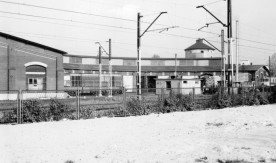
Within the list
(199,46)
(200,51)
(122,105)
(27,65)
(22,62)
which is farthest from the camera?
(199,46)

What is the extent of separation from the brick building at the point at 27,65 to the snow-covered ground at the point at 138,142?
21.0 m

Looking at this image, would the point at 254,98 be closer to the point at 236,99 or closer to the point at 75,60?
the point at 236,99

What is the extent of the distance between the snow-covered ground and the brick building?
2103 cm

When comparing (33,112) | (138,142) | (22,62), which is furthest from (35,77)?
(138,142)

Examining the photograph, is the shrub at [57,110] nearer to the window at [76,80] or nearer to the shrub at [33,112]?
the shrub at [33,112]

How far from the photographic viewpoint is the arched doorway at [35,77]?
33.4 metres

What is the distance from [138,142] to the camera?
8984mm

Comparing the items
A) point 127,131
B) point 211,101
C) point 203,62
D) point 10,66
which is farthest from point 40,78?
point 203,62

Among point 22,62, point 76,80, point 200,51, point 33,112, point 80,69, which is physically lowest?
point 33,112

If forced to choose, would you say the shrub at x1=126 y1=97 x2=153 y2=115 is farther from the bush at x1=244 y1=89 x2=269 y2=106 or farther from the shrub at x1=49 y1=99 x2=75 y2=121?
the bush at x1=244 y1=89 x2=269 y2=106

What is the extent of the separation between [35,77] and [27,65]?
1.74 meters

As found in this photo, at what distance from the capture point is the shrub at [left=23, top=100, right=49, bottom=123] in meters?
13.6

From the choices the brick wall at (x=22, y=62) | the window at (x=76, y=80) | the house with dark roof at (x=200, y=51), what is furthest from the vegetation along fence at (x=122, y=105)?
the house with dark roof at (x=200, y=51)

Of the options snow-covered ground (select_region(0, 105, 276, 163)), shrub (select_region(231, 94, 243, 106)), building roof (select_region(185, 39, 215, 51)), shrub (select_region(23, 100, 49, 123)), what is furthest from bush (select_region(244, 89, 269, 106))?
building roof (select_region(185, 39, 215, 51))
